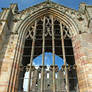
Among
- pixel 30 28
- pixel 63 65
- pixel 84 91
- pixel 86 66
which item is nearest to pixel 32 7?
pixel 30 28

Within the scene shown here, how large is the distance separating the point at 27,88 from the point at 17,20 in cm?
547

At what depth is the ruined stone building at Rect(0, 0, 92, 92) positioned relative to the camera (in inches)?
260

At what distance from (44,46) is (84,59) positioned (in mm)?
2684

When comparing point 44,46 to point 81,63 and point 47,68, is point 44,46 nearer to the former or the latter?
point 47,68

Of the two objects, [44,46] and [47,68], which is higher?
[44,46]

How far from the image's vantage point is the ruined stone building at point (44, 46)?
260 inches

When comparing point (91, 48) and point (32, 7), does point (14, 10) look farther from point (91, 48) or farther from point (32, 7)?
point (91, 48)

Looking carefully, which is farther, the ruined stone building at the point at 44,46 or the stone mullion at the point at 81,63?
the ruined stone building at the point at 44,46

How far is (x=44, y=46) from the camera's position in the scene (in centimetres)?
814

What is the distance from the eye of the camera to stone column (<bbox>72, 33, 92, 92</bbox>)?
6.27 m

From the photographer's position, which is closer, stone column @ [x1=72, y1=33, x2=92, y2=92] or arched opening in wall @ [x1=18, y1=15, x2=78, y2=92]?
stone column @ [x1=72, y1=33, x2=92, y2=92]

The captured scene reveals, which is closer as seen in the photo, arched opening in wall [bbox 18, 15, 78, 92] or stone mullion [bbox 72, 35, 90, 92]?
stone mullion [bbox 72, 35, 90, 92]

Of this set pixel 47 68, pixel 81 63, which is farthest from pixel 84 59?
pixel 47 68

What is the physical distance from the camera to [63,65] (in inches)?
284
